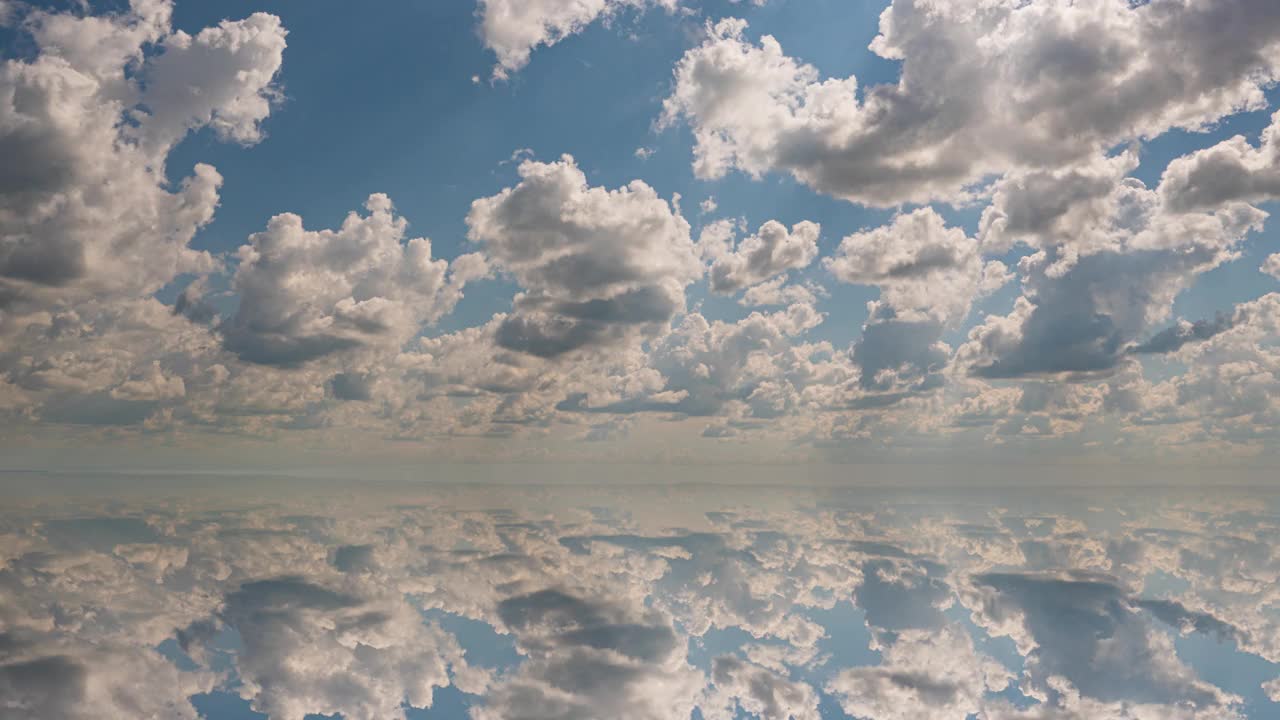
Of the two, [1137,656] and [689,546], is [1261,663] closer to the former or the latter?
[1137,656]

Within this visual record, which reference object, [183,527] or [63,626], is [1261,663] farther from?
[183,527]

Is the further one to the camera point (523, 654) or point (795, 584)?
point (795, 584)

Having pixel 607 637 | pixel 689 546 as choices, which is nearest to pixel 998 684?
pixel 607 637

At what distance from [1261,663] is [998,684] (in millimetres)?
21422

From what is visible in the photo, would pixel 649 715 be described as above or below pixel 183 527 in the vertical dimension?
above

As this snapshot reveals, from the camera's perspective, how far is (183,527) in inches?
5792

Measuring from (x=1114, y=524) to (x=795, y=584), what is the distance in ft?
480

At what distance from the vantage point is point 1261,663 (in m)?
51.9

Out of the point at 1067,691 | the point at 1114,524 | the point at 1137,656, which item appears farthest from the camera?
the point at 1114,524

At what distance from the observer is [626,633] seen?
184 ft

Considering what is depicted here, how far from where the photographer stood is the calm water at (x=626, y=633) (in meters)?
42.0

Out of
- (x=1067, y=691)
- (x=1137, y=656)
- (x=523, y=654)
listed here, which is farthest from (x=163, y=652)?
(x=1137, y=656)

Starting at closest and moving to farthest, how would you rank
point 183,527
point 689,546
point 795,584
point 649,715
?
point 649,715 → point 795,584 → point 689,546 → point 183,527

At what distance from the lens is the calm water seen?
138ft
